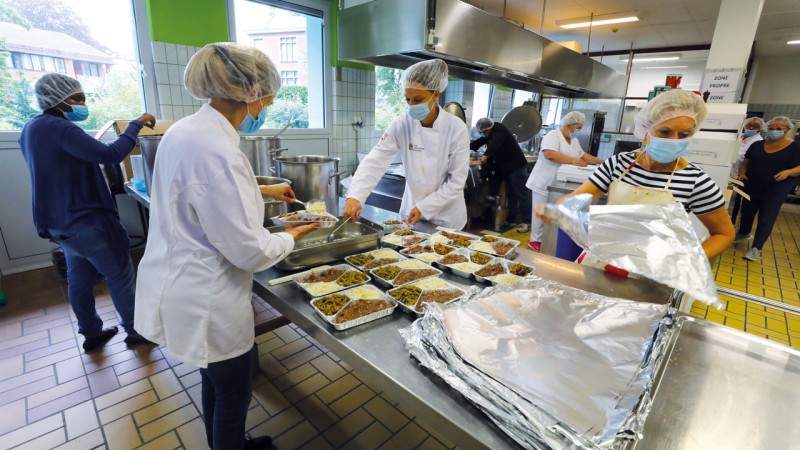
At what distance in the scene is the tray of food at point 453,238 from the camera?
178 cm

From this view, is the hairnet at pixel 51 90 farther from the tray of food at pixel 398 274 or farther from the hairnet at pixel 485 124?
the hairnet at pixel 485 124

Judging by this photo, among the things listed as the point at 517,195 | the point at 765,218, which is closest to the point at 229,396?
the point at 517,195

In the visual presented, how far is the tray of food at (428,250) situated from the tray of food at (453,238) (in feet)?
0.25

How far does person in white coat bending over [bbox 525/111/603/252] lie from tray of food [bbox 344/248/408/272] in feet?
9.51

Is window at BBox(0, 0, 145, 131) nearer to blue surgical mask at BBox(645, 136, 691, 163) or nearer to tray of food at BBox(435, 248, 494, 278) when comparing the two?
tray of food at BBox(435, 248, 494, 278)

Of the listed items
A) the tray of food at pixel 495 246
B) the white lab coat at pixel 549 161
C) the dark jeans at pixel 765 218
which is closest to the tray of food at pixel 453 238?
the tray of food at pixel 495 246

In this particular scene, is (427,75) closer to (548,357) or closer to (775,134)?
(548,357)

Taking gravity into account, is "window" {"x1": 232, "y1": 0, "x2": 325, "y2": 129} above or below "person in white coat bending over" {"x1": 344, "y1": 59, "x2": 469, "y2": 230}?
above

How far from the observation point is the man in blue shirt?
1913 millimetres

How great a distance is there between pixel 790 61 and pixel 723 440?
1102 centimetres

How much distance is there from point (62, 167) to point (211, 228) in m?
1.63

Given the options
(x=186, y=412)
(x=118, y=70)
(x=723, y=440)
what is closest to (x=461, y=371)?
(x=723, y=440)

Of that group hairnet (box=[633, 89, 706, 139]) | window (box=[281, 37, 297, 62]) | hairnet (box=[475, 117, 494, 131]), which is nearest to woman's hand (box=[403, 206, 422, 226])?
hairnet (box=[633, 89, 706, 139])

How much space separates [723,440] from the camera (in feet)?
2.42
